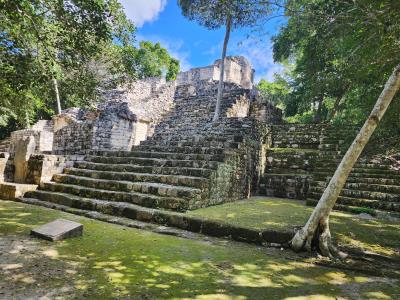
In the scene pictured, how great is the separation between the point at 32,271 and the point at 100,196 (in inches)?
152

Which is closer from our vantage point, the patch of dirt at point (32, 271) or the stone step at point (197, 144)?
the patch of dirt at point (32, 271)

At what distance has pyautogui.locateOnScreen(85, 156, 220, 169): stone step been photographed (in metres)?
7.56

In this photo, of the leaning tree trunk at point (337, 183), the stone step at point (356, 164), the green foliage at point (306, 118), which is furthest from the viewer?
the green foliage at point (306, 118)

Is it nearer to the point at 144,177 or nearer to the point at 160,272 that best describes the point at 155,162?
the point at 144,177

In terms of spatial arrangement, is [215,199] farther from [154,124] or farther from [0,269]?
[154,124]

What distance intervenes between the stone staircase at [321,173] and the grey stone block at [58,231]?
581 cm

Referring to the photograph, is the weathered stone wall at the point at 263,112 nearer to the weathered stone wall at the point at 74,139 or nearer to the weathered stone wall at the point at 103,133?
the weathered stone wall at the point at 103,133

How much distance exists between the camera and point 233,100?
18.4m

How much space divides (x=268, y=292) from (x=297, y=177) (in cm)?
799

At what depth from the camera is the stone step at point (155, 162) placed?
7.56m

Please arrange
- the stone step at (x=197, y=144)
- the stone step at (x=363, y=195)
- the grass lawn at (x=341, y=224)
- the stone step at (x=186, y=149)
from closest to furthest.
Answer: the grass lawn at (x=341, y=224), the stone step at (x=363, y=195), the stone step at (x=186, y=149), the stone step at (x=197, y=144)

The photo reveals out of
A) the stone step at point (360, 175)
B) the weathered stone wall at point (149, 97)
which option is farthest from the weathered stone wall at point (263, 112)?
the stone step at point (360, 175)

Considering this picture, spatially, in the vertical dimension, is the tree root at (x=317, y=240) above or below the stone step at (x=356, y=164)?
below

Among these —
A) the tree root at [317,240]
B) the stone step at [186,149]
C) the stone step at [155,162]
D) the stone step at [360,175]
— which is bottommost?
the tree root at [317,240]
